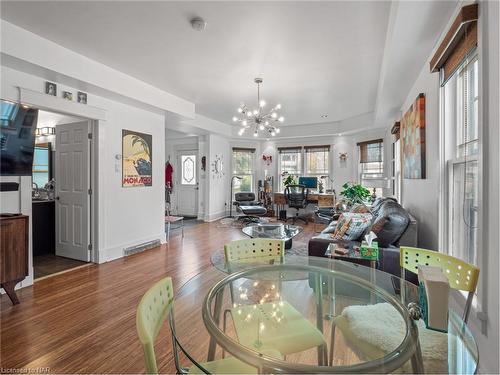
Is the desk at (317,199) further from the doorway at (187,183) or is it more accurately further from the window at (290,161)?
the doorway at (187,183)

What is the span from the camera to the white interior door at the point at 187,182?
7531 millimetres

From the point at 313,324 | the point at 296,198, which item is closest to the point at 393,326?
the point at 313,324

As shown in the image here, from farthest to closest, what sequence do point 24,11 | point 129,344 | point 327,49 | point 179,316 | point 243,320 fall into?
point 327,49, point 24,11, point 129,344, point 243,320, point 179,316

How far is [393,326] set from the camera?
1.27m

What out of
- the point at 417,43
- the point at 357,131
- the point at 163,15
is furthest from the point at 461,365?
the point at 357,131

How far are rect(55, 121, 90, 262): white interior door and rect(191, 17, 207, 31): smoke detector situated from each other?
7.71ft

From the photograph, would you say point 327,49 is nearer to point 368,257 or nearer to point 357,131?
point 368,257

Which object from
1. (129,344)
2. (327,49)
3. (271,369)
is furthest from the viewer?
(327,49)

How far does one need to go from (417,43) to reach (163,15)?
96.2 inches

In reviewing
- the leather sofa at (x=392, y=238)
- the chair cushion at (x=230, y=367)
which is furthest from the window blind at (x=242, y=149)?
the chair cushion at (x=230, y=367)

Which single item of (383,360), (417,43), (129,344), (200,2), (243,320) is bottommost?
(129,344)

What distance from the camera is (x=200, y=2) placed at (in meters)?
2.15

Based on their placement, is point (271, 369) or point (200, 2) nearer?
point (271, 369)

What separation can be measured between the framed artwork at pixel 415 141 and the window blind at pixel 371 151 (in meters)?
2.71
